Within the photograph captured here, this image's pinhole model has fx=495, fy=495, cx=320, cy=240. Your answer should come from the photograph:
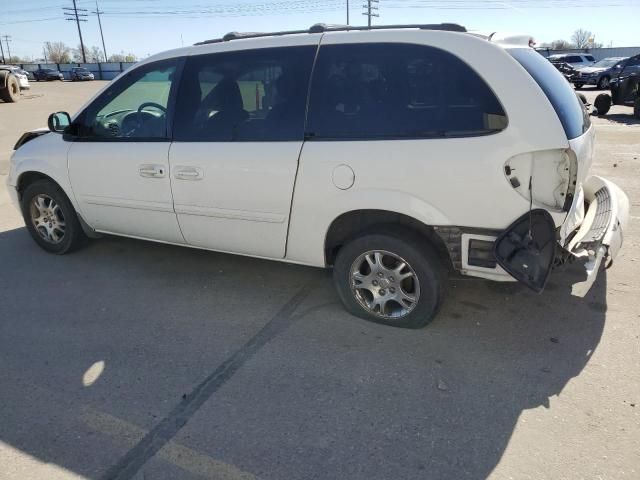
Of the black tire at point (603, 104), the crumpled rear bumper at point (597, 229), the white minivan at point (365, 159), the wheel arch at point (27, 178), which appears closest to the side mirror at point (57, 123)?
the white minivan at point (365, 159)

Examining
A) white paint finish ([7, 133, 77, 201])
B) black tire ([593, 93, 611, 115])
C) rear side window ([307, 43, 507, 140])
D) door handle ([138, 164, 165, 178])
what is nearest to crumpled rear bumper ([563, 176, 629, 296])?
rear side window ([307, 43, 507, 140])

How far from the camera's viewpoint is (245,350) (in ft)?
10.6

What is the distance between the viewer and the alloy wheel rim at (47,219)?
4797 millimetres

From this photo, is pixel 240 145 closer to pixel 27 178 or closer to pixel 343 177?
pixel 343 177

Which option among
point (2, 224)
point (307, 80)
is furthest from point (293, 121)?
point (2, 224)

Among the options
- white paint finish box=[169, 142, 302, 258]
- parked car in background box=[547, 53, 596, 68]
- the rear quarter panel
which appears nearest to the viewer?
the rear quarter panel

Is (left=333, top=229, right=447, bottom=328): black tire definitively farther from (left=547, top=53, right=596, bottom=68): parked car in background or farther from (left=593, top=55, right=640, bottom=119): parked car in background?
(left=547, top=53, right=596, bottom=68): parked car in background

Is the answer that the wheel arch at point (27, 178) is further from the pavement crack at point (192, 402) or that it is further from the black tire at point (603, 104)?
the black tire at point (603, 104)

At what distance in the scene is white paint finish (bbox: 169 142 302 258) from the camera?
342 centimetres

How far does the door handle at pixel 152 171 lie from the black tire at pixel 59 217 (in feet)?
3.86

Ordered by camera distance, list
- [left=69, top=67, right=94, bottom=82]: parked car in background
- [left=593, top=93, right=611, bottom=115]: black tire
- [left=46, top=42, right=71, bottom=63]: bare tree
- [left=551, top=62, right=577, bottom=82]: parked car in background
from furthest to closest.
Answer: [left=46, top=42, right=71, bottom=63]: bare tree, [left=69, top=67, right=94, bottom=82]: parked car in background, [left=551, top=62, right=577, bottom=82]: parked car in background, [left=593, top=93, right=611, bottom=115]: black tire

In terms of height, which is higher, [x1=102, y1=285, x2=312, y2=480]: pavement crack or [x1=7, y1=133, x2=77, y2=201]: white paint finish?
[x1=7, y1=133, x2=77, y2=201]: white paint finish

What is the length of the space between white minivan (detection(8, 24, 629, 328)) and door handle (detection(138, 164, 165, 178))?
0.04 feet

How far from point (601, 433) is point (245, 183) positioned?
8.53 feet
